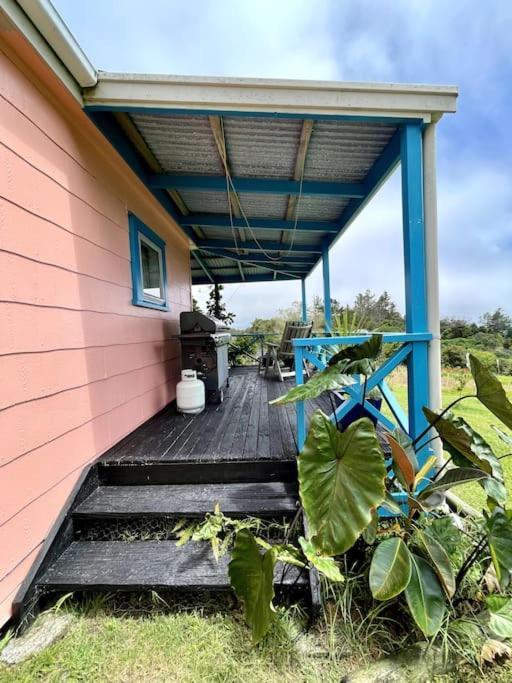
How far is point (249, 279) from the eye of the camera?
27.2 ft

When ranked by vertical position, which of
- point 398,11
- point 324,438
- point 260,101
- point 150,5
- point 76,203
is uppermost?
point 398,11

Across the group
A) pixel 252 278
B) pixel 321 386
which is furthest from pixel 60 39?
pixel 252 278

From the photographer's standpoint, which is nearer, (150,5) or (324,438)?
(324,438)

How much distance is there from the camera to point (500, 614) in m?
1.27

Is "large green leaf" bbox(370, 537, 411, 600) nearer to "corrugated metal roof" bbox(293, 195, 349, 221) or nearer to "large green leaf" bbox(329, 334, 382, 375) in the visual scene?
"large green leaf" bbox(329, 334, 382, 375)

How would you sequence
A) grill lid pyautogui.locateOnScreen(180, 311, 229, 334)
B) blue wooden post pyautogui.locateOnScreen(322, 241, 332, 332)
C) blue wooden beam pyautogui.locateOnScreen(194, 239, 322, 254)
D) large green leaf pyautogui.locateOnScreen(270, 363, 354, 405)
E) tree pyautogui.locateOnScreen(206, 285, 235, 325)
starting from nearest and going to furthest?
large green leaf pyautogui.locateOnScreen(270, 363, 354, 405), grill lid pyautogui.locateOnScreen(180, 311, 229, 334), blue wooden post pyautogui.locateOnScreen(322, 241, 332, 332), blue wooden beam pyautogui.locateOnScreen(194, 239, 322, 254), tree pyautogui.locateOnScreen(206, 285, 235, 325)

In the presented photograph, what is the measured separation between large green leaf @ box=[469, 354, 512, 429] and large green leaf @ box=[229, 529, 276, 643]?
117 centimetres

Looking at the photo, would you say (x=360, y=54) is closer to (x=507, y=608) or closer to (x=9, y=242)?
(x=9, y=242)

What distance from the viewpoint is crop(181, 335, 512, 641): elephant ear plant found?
1.14 m

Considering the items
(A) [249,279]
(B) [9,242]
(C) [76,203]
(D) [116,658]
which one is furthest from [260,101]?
(A) [249,279]

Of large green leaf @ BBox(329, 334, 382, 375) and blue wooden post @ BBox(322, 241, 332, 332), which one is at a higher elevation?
blue wooden post @ BBox(322, 241, 332, 332)

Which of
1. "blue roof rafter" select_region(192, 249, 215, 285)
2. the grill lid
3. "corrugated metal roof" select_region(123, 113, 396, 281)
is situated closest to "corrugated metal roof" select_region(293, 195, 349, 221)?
"corrugated metal roof" select_region(123, 113, 396, 281)

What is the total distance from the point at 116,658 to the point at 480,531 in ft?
6.51

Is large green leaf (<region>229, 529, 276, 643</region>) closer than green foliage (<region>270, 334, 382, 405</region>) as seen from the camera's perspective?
Yes
